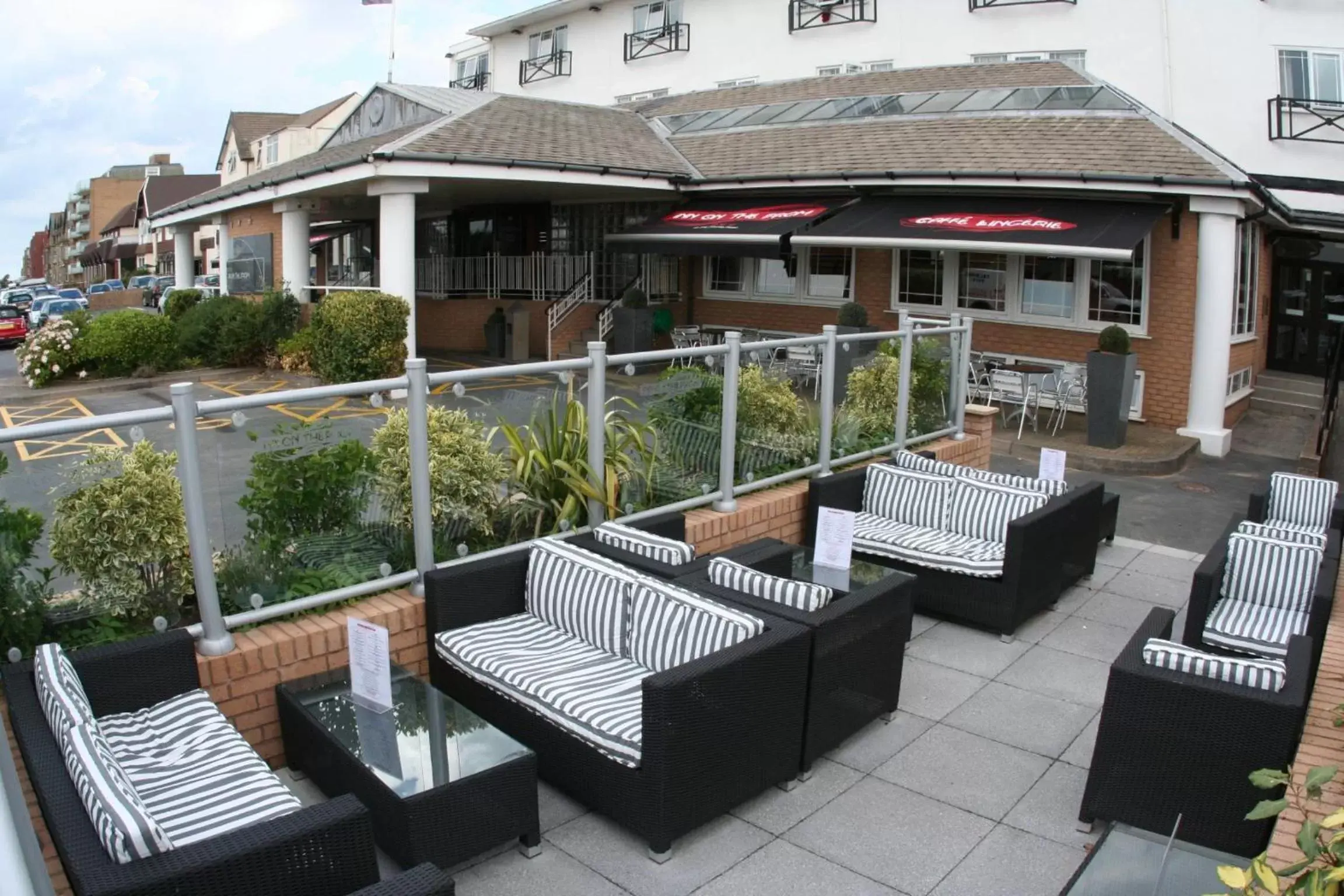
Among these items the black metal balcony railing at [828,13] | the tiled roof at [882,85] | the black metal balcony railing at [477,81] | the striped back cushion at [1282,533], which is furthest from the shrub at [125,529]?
the black metal balcony railing at [477,81]

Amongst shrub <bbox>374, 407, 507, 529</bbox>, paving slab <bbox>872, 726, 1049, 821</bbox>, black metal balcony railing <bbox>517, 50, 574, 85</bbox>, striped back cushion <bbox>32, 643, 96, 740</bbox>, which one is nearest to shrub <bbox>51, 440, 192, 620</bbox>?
striped back cushion <bbox>32, 643, 96, 740</bbox>

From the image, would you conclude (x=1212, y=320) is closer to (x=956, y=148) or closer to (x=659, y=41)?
(x=956, y=148)

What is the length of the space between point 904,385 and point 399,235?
30.9ft

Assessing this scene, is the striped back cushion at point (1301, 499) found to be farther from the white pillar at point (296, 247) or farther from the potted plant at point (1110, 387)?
the white pillar at point (296, 247)

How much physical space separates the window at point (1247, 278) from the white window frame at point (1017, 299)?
1.31 m

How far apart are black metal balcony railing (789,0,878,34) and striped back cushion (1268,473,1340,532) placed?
73.3 ft

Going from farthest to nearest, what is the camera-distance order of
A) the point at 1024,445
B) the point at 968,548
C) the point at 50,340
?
the point at 50,340
the point at 1024,445
the point at 968,548

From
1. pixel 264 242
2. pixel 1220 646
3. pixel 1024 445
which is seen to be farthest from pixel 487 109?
pixel 1220 646

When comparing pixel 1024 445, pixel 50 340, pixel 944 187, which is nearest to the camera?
pixel 1024 445

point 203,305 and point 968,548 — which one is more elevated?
point 203,305

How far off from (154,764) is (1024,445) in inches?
456

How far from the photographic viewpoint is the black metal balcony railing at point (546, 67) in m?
34.1

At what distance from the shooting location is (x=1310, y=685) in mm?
4633

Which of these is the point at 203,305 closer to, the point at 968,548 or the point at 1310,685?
the point at 968,548
